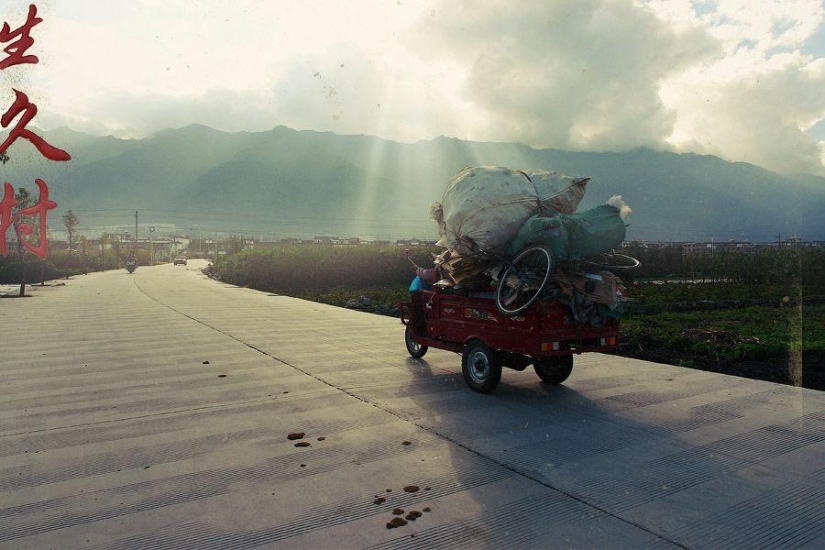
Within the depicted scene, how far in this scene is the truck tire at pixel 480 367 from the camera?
22.6 feet

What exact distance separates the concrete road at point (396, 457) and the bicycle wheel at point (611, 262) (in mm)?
1631

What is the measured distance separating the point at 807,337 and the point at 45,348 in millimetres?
14892

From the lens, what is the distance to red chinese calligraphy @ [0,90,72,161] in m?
10.7

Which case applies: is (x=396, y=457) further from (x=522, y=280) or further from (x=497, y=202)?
(x=497, y=202)

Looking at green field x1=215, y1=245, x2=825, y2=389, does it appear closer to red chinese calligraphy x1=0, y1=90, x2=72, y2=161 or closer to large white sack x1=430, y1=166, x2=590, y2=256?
large white sack x1=430, y1=166, x2=590, y2=256

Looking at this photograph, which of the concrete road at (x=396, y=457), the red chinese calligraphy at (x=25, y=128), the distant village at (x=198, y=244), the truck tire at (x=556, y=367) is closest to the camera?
the concrete road at (x=396, y=457)

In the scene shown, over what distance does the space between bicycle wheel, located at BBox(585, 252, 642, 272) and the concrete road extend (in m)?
1.63

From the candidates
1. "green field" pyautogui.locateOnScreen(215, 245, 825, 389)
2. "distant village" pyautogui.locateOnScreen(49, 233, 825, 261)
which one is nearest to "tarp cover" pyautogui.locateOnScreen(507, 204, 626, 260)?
"green field" pyautogui.locateOnScreen(215, 245, 825, 389)

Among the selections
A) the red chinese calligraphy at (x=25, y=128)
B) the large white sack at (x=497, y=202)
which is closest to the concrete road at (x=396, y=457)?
the large white sack at (x=497, y=202)

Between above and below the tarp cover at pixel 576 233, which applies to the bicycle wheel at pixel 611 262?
below

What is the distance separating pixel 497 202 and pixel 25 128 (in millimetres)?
9906

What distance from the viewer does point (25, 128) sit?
10906 mm

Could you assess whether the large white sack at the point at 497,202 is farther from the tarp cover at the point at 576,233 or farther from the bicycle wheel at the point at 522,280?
the bicycle wheel at the point at 522,280

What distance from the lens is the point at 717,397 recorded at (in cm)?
684
